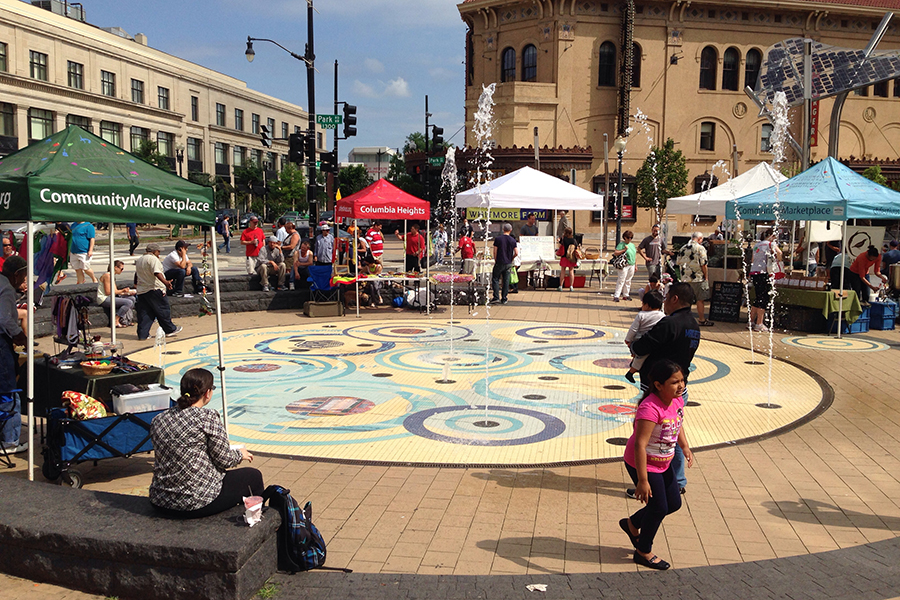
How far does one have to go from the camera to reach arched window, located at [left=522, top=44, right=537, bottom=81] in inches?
1734

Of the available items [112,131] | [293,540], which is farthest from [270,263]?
[112,131]

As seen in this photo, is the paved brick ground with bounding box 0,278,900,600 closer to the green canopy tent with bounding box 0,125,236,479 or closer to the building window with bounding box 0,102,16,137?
the green canopy tent with bounding box 0,125,236,479

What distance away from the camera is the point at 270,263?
18.0m

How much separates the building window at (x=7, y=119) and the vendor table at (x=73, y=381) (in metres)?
52.1

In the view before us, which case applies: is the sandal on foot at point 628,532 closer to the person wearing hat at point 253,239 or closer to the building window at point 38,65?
the person wearing hat at point 253,239

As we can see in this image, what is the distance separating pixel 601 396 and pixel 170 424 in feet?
20.5

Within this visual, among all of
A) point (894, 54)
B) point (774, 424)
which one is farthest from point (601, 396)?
point (894, 54)

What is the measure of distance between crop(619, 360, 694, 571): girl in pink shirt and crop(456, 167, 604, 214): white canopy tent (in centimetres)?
1498

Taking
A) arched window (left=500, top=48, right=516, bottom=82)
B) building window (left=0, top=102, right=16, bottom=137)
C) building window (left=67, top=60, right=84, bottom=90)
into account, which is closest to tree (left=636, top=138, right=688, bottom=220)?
arched window (left=500, top=48, right=516, bottom=82)

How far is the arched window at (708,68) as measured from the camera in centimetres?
4466

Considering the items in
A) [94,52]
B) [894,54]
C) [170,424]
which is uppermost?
[94,52]

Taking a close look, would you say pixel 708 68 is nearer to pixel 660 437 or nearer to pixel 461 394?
pixel 461 394

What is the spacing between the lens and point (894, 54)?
21.1m

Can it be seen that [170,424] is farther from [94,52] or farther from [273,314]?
[94,52]
